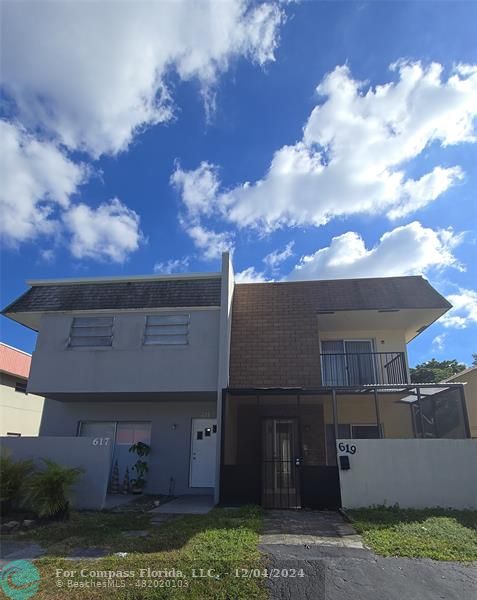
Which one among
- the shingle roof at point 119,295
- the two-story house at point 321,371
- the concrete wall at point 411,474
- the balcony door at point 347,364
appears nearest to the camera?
the concrete wall at point 411,474

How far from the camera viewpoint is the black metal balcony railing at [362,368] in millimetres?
13586

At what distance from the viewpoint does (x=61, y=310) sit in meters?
13.4

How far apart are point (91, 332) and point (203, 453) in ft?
16.8

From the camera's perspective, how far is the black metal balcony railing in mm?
13586

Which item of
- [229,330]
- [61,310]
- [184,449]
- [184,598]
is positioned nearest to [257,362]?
[229,330]

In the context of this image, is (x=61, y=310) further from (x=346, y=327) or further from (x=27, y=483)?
(x=346, y=327)

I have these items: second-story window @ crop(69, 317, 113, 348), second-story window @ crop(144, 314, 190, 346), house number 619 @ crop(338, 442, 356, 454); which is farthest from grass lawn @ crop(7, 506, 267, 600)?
second-story window @ crop(69, 317, 113, 348)

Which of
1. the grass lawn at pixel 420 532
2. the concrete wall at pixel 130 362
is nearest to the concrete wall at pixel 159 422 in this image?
the concrete wall at pixel 130 362

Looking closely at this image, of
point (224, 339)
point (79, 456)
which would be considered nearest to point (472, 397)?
point (224, 339)

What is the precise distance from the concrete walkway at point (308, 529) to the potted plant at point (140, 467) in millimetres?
4823

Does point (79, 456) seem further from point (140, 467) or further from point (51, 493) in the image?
point (140, 467)

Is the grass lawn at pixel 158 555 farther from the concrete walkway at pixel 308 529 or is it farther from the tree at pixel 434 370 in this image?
the tree at pixel 434 370

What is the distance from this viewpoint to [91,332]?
13180mm

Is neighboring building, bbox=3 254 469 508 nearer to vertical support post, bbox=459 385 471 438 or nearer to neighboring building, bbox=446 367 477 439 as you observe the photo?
vertical support post, bbox=459 385 471 438
